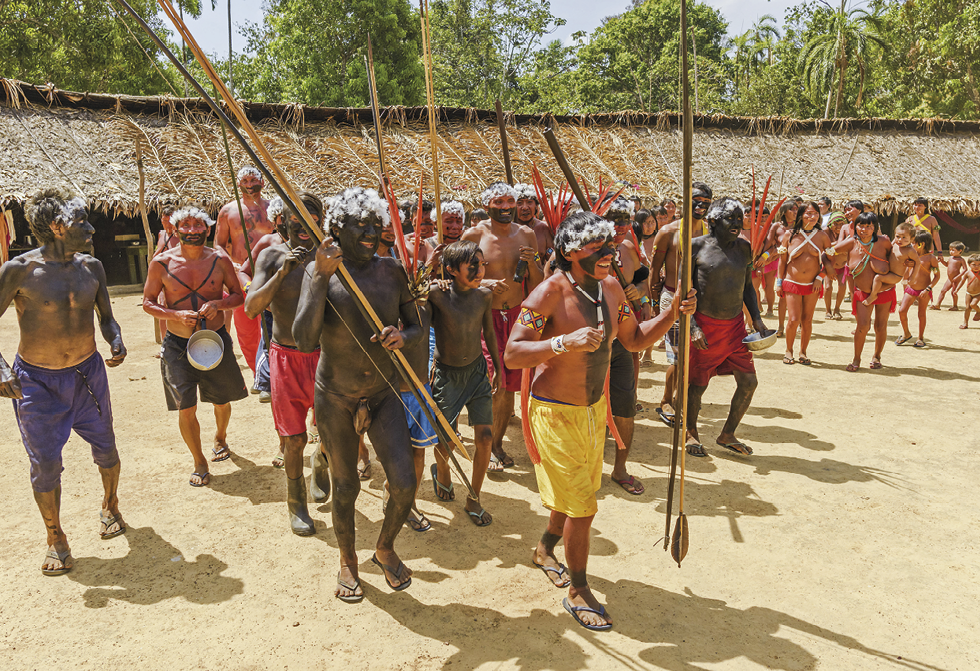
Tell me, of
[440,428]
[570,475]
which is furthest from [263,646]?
[570,475]

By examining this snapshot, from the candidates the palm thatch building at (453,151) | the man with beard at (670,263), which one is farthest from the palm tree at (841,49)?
the man with beard at (670,263)

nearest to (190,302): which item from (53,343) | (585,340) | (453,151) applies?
(53,343)

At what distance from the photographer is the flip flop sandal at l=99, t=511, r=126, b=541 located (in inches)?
168

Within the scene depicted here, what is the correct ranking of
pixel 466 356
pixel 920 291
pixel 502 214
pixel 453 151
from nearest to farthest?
pixel 466 356 → pixel 502 214 → pixel 920 291 → pixel 453 151

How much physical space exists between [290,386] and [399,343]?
1434 millimetres

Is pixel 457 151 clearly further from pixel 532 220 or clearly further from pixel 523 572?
pixel 523 572

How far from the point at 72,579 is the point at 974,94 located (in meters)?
34.8

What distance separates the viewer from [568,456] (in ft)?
10.7

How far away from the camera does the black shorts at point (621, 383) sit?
5.05 m

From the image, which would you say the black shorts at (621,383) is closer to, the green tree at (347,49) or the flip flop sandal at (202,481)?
the flip flop sandal at (202,481)

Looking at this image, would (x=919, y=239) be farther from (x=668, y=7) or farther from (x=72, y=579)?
(x=668, y=7)

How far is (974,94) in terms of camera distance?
2803 centimetres

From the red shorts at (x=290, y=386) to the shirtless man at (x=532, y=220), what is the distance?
2338 mm

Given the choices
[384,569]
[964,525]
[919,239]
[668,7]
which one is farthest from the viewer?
[668,7]
